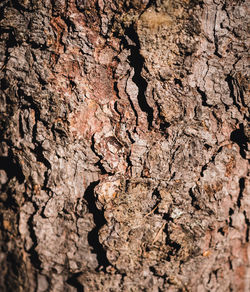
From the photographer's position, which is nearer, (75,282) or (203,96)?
(203,96)

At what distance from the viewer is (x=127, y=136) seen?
0.96 meters

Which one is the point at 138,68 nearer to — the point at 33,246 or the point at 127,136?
the point at 127,136

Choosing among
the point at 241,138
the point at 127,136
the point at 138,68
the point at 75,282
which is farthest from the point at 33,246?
the point at 241,138

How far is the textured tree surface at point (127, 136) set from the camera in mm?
878

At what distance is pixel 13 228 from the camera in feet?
3.79

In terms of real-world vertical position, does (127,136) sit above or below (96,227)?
above

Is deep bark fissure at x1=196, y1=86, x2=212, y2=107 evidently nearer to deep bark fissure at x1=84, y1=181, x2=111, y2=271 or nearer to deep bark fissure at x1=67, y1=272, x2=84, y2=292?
deep bark fissure at x1=84, y1=181, x2=111, y2=271

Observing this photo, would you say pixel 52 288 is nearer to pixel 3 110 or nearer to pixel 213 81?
pixel 3 110

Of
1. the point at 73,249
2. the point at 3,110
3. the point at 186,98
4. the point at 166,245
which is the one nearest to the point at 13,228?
the point at 73,249

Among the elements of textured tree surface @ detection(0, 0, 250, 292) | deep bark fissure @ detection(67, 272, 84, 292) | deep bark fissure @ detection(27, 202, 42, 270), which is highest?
textured tree surface @ detection(0, 0, 250, 292)

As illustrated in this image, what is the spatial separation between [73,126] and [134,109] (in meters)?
0.26

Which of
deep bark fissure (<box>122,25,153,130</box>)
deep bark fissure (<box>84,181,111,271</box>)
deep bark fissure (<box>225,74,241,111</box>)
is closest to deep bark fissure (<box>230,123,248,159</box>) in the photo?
deep bark fissure (<box>225,74,241,111</box>)

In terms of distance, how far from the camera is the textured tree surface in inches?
34.6

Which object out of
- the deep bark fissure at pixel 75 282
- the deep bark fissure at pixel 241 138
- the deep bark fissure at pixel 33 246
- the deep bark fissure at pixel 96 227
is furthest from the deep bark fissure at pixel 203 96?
the deep bark fissure at pixel 75 282
